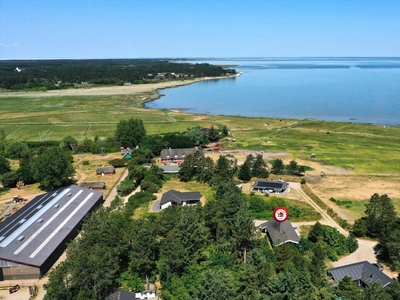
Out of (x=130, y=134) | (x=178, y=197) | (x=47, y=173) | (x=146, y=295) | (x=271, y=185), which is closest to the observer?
(x=146, y=295)

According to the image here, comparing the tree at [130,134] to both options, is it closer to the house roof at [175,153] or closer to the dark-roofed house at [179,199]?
the house roof at [175,153]

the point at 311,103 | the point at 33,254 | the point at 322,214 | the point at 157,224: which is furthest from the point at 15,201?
the point at 311,103

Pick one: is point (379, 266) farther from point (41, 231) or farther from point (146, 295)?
point (41, 231)

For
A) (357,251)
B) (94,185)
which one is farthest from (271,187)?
(94,185)

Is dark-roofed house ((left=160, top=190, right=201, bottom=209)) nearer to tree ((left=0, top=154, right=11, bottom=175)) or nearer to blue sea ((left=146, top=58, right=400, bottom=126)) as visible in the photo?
tree ((left=0, top=154, right=11, bottom=175))

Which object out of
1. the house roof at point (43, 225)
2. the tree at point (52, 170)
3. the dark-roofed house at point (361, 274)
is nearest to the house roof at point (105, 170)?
the tree at point (52, 170)

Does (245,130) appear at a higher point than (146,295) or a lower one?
lower
